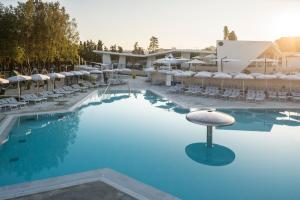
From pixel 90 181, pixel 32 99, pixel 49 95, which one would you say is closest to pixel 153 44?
pixel 49 95

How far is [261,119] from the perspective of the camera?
1734 centimetres

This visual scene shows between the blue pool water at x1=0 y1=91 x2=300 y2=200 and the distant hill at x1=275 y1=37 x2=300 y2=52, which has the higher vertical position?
the distant hill at x1=275 y1=37 x2=300 y2=52

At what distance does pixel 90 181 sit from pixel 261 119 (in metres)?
12.4

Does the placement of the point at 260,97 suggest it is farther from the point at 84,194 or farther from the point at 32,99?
the point at 84,194

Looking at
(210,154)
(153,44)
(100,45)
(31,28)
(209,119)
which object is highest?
(153,44)

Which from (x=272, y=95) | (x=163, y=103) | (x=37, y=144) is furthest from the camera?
(x=272, y=95)

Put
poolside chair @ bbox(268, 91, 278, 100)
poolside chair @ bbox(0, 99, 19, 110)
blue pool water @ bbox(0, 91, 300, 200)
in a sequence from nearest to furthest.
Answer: blue pool water @ bbox(0, 91, 300, 200) → poolside chair @ bbox(0, 99, 19, 110) → poolside chair @ bbox(268, 91, 278, 100)

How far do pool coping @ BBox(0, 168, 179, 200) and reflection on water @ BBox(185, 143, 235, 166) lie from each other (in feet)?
12.2

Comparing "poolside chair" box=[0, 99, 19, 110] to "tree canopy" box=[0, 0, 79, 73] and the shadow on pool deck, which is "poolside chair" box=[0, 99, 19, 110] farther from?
the shadow on pool deck

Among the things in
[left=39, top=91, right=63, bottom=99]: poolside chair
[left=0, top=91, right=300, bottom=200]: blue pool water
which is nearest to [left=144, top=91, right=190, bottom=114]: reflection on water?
[left=0, top=91, right=300, bottom=200]: blue pool water

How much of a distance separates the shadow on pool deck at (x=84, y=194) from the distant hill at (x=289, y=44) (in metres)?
68.1

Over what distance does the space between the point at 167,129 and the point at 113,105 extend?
7648mm

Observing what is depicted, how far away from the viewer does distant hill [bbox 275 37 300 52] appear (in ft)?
221

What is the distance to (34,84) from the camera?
29.7m
